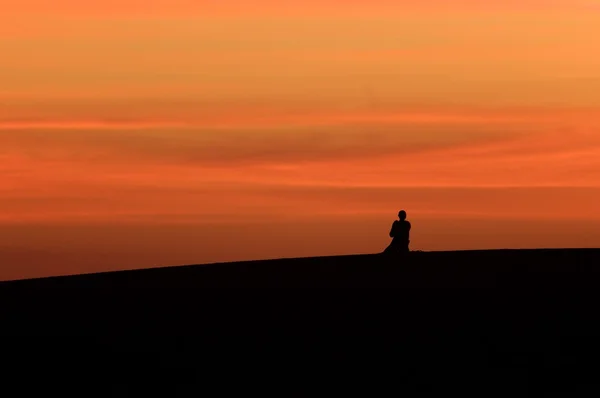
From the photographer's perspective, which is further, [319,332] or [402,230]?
[402,230]

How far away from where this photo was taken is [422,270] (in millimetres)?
32500

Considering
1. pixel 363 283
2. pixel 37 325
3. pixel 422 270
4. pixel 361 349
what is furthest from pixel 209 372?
pixel 422 270

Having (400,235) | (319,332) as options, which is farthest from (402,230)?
(319,332)

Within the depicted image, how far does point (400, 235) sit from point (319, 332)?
9.30 metres

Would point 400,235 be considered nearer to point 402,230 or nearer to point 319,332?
point 402,230

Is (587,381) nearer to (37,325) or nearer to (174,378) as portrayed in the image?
(174,378)

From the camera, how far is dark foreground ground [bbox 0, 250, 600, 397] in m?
22.0

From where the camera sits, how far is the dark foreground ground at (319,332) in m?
22.0

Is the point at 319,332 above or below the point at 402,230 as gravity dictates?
below

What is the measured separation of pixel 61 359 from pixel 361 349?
16.4ft

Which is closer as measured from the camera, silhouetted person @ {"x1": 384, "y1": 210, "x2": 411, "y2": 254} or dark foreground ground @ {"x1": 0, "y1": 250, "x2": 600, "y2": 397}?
dark foreground ground @ {"x1": 0, "y1": 250, "x2": 600, "y2": 397}

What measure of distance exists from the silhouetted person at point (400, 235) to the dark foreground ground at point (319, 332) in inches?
22.8

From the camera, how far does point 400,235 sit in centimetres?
3428

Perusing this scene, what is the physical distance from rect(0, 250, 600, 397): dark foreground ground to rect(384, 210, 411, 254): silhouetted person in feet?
1.90
